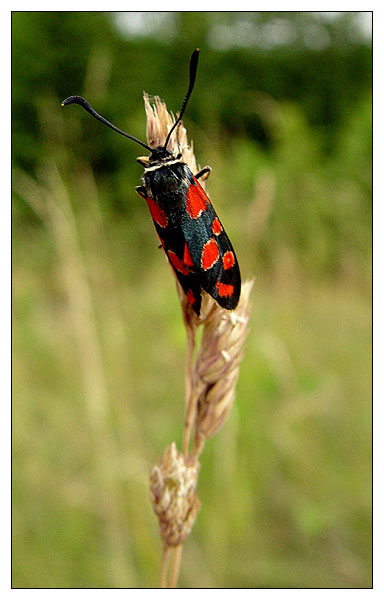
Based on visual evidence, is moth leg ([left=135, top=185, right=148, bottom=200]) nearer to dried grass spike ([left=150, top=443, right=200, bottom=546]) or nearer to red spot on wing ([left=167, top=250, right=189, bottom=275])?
red spot on wing ([left=167, top=250, right=189, bottom=275])

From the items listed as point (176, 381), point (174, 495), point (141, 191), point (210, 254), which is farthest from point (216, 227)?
point (176, 381)

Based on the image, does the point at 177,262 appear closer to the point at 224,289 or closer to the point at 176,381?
the point at 224,289

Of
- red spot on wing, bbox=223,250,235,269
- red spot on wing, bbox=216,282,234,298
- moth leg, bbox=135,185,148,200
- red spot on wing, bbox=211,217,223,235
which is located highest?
moth leg, bbox=135,185,148,200

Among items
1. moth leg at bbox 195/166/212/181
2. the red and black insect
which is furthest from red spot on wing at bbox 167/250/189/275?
moth leg at bbox 195/166/212/181

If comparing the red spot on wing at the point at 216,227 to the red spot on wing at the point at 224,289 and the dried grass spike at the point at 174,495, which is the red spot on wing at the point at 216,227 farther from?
the dried grass spike at the point at 174,495

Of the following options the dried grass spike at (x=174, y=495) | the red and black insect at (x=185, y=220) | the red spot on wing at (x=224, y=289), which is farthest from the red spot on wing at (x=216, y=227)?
the dried grass spike at (x=174, y=495)

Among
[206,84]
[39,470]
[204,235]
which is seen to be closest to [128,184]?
[206,84]
